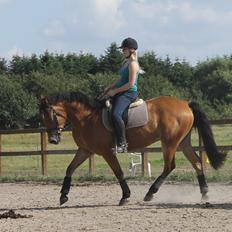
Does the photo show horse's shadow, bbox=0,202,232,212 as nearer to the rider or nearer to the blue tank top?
the rider

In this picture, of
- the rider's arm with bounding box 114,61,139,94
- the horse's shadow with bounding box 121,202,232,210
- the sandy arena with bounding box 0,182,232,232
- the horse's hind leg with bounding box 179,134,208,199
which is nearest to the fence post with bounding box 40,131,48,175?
the sandy arena with bounding box 0,182,232,232

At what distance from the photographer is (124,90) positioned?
9.39 m

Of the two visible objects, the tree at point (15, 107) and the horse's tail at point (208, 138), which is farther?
the tree at point (15, 107)

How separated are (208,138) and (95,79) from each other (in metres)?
42.6

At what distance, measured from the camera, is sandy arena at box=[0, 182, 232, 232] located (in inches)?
285

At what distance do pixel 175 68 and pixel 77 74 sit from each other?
462 inches

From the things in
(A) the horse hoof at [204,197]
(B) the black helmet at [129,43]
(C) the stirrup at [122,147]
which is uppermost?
(B) the black helmet at [129,43]

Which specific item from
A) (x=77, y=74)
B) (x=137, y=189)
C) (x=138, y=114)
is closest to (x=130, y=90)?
(x=138, y=114)

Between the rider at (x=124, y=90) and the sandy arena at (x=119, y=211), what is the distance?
116 cm

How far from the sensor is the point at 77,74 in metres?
63.3

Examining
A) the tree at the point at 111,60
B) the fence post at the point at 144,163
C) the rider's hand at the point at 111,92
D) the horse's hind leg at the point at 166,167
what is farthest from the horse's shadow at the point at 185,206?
the tree at the point at 111,60

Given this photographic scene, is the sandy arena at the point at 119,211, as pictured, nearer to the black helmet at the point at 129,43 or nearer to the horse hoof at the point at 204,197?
the horse hoof at the point at 204,197

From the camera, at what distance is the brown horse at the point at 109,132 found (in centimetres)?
952

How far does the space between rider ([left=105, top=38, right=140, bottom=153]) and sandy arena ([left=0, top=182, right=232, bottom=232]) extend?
1161 mm
